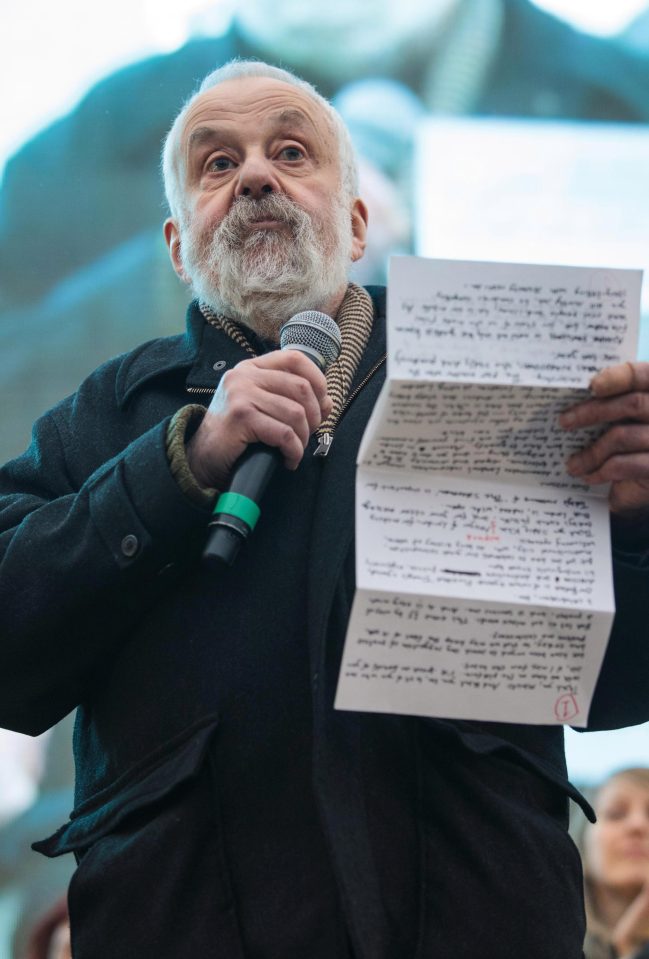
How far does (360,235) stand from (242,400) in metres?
0.91

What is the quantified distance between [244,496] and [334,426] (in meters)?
0.32

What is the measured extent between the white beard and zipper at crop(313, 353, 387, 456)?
205 millimetres

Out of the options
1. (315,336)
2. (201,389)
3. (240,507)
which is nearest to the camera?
(240,507)

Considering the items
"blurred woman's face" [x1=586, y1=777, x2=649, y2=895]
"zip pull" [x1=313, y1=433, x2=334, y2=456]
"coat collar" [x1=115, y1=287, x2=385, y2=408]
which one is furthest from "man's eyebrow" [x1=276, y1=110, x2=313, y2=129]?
"blurred woman's face" [x1=586, y1=777, x2=649, y2=895]

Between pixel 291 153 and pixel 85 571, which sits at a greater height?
pixel 291 153

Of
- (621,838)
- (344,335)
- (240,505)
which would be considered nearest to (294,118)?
(344,335)

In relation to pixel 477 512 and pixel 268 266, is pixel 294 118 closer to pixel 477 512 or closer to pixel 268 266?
pixel 268 266

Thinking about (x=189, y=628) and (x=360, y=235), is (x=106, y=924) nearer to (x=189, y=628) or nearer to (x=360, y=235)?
(x=189, y=628)

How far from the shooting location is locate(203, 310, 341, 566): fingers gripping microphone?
1190 millimetres

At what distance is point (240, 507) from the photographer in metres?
1.23

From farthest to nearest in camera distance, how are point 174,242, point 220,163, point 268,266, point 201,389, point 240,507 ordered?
point 174,242
point 220,163
point 268,266
point 201,389
point 240,507

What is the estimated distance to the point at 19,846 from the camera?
3195mm

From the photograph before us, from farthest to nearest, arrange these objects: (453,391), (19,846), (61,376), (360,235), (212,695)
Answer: (61,376) < (19,846) < (360,235) < (212,695) < (453,391)

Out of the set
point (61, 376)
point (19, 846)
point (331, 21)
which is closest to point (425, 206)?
point (331, 21)
